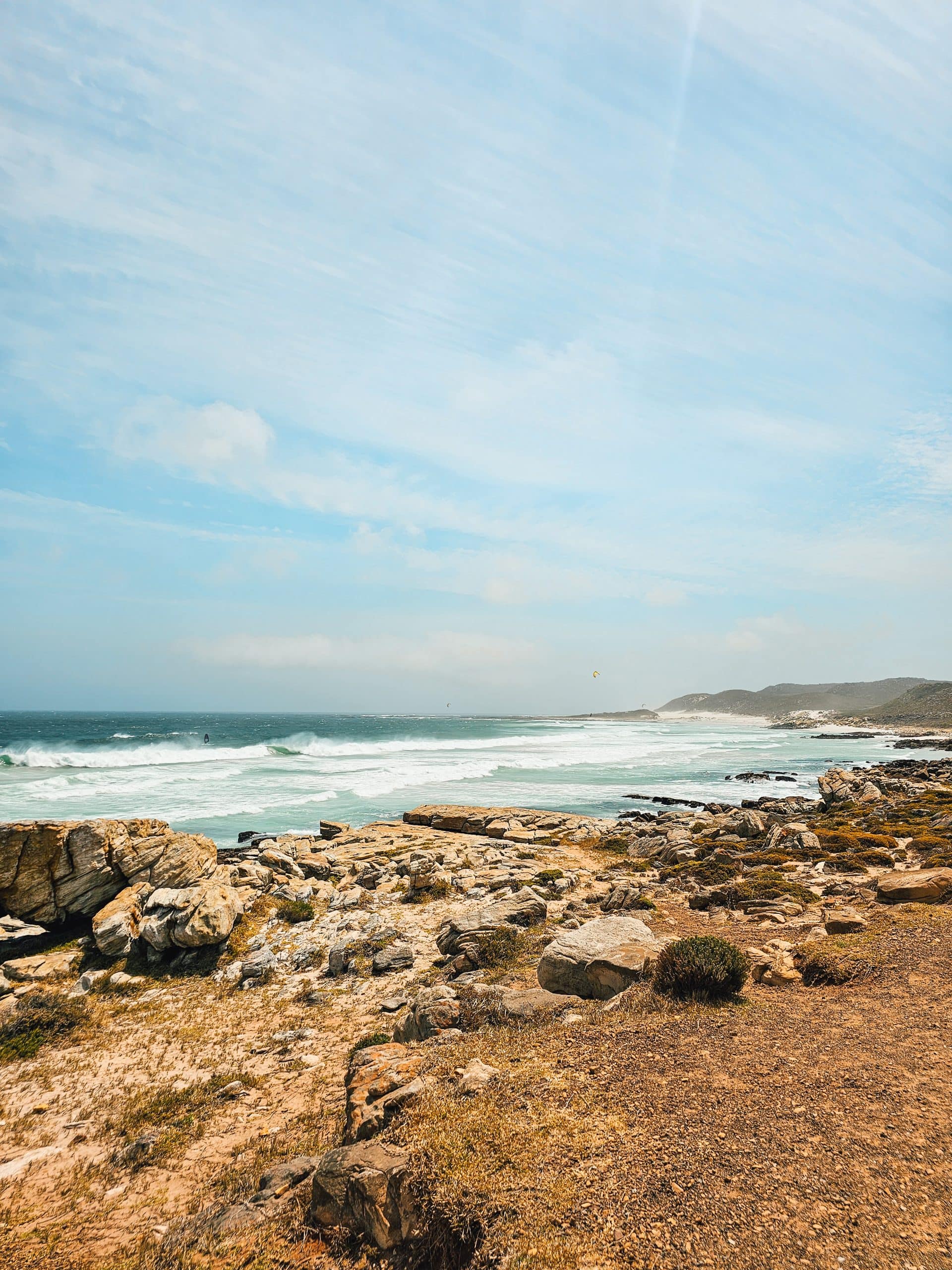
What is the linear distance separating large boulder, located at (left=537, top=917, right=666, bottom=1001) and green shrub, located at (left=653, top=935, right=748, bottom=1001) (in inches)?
29.3

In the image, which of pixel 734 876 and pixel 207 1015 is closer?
pixel 207 1015

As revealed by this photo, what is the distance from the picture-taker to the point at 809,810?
1363 inches

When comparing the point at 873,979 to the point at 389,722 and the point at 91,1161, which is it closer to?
the point at 91,1161

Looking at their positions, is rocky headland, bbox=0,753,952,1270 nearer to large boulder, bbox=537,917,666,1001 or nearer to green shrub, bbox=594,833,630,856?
large boulder, bbox=537,917,666,1001

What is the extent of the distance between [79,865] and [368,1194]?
50.2 ft

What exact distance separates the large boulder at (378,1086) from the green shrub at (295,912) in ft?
30.9

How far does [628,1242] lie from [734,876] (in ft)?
59.0

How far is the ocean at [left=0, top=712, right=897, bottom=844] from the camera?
131 ft

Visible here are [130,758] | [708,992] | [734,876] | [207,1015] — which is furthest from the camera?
[130,758]

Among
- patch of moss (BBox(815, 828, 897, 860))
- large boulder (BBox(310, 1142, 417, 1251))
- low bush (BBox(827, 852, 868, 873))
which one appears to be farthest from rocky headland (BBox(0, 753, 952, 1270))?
patch of moss (BBox(815, 828, 897, 860))

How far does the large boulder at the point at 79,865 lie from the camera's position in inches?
634

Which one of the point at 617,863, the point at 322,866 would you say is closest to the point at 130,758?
the point at 322,866

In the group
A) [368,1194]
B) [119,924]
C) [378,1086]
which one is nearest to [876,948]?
[378,1086]

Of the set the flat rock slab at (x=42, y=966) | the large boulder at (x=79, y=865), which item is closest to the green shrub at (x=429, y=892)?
the large boulder at (x=79, y=865)
